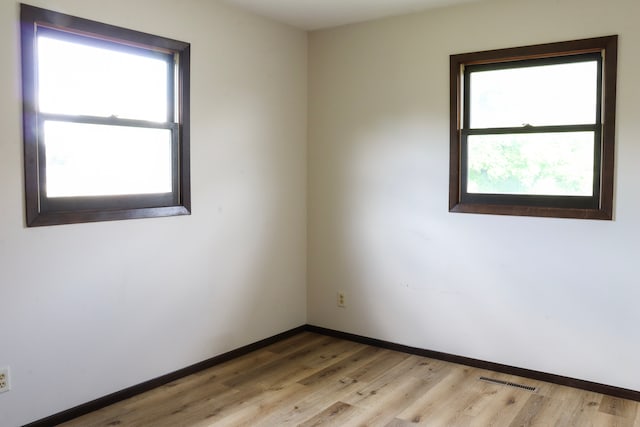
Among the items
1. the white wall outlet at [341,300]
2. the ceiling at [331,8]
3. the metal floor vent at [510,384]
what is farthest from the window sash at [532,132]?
the white wall outlet at [341,300]

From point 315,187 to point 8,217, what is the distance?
8.00ft

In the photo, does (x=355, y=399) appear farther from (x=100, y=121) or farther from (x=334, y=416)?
(x=100, y=121)

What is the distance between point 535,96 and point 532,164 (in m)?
0.44

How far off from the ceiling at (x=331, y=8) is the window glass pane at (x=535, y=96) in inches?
23.3

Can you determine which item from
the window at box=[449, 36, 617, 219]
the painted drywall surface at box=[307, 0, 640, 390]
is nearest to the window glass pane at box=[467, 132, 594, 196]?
the window at box=[449, 36, 617, 219]

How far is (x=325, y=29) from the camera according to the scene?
4.39 metres

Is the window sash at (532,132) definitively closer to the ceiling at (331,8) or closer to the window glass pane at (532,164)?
the window glass pane at (532,164)

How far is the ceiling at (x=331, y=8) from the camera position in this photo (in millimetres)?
3689

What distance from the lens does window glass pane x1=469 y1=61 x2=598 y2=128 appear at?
3.38m

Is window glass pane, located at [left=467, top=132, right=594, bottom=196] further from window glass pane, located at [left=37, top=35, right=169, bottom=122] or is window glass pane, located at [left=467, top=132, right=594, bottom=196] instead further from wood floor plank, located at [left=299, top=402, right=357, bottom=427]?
window glass pane, located at [left=37, top=35, right=169, bottom=122]

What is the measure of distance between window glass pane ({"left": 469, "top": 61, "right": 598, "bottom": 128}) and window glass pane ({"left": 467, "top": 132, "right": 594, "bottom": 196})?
104mm

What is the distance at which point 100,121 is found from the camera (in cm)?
306

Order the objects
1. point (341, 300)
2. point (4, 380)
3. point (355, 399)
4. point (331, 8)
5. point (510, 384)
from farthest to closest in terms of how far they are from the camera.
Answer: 1. point (341, 300)
2. point (331, 8)
3. point (510, 384)
4. point (355, 399)
5. point (4, 380)

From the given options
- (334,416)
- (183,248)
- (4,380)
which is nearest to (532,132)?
(334,416)
